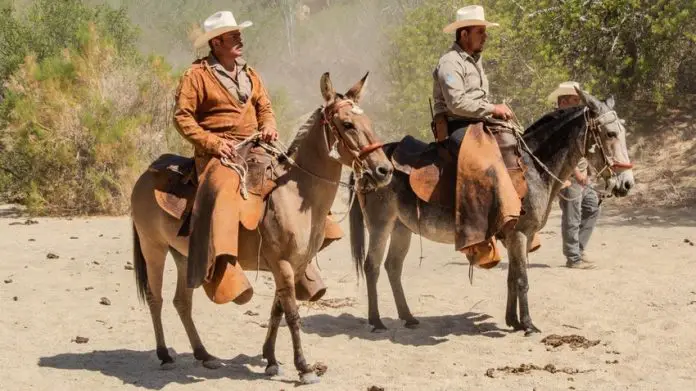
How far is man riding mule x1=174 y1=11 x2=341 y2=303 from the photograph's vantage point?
637 centimetres

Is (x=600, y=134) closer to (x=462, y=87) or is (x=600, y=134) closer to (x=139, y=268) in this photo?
(x=462, y=87)

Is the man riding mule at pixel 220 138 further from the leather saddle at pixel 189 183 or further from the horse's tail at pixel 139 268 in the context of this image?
the horse's tail at pixel 139 268

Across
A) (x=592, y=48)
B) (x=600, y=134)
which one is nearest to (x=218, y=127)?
(x=600, y=134)

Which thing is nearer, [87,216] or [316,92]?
[87,216]

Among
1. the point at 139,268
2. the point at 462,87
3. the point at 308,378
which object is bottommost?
the point at 308,378

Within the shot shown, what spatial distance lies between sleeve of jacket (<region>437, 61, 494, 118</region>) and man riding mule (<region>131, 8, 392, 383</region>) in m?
1.52

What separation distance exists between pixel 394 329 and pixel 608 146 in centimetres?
254

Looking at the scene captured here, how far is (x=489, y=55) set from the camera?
21484 mm

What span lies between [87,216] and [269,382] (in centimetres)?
1110

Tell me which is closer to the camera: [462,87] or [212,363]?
[212,363]

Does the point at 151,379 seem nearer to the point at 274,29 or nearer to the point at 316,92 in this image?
the point at 316,92

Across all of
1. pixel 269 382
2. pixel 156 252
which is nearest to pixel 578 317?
pixel 269 382

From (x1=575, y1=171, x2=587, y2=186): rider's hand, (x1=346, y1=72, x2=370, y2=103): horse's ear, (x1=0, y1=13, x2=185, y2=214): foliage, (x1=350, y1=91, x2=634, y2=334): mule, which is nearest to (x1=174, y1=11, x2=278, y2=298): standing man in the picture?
(x1=346, y1=72, x2=370, y2=103): horse's ear

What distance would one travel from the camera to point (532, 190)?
8141 millimetres
